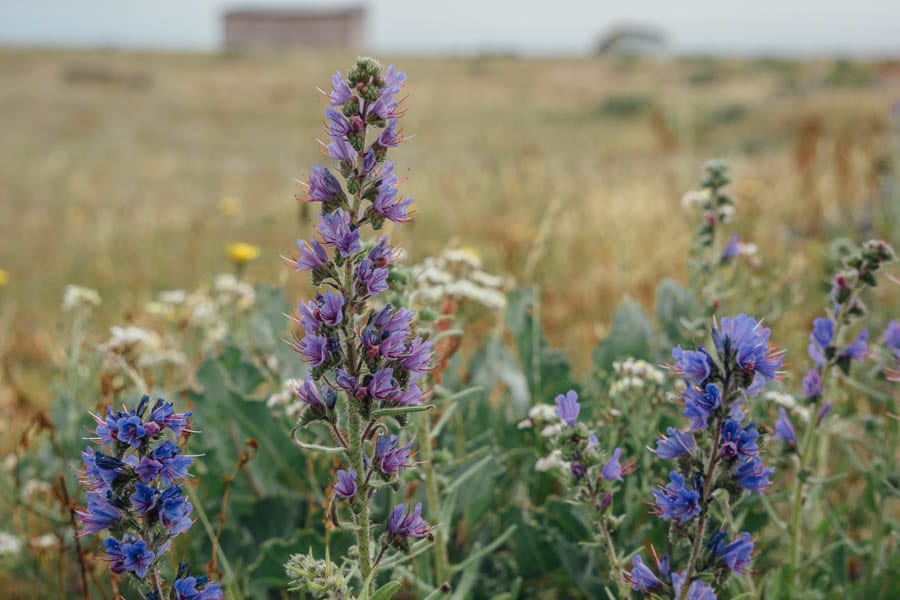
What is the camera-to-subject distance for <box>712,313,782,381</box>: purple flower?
132 centimetres

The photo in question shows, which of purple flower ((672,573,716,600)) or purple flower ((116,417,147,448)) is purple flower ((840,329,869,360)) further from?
purple flower ((116,417,147,448))

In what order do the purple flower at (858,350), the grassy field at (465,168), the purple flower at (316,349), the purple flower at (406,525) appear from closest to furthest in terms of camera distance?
the purple flower at (316,349) < the purple flower at (406,525) < the purple flower at (858,350) < the grassy field at (465,168)

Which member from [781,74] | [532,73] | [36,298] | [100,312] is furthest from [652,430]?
[532,73]

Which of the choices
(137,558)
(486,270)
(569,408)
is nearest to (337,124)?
(569,408)

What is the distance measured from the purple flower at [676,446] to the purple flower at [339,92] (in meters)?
0.82

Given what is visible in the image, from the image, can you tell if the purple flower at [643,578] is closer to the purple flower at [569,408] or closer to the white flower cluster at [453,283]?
the purple flower at [569,408]

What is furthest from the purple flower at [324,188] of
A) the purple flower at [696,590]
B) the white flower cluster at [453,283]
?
the white flower cluster at [453,283]

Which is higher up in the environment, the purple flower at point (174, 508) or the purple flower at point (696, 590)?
the purple flower at point (174, 508)

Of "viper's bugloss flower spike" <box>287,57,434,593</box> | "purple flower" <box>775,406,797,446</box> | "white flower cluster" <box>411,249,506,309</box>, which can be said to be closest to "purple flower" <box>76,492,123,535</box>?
"viper's bugloss flower spike" <box>287,57,434,593</box>

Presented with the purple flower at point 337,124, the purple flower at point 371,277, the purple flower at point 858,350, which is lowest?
the purple flower at point 858,350

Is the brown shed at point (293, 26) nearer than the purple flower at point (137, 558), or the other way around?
the purple flower at point (137, 558)

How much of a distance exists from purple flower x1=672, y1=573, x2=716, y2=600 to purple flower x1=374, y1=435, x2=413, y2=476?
53 cm

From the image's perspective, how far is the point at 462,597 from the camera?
79.1 inches

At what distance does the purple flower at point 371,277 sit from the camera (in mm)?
1438
